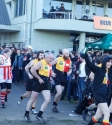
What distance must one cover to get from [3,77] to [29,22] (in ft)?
44.7

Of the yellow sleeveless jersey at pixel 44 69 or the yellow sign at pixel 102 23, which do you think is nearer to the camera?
the yellow sleeveless jersey at pixel 44 69

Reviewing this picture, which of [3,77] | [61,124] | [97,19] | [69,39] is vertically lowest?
[61,124]

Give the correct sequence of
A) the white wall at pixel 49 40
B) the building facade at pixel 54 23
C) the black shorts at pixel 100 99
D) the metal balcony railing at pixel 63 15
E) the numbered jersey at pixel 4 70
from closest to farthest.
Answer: the black shorts at pixel 100 99, the numbered jersey at pixel 4 70, the building facade at pixel 54 23, the metal balcony railing at pixel 63 15, the white wall at pixel 49 40

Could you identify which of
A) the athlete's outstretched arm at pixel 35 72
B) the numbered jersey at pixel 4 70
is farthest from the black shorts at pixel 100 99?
the numbered jersey at pixel 4 70

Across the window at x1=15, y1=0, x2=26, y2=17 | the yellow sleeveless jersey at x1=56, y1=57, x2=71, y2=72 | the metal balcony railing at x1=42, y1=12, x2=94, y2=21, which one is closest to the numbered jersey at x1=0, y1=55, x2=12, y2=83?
the yellow sleeveless jersey at x1=56, y1=57, x2=71, y2=72

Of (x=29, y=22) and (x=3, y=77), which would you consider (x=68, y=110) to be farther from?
(x=29, y=22)

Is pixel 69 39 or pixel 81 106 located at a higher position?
pixel 69 39

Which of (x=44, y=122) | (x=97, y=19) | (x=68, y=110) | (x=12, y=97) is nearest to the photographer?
(x=44, y=122)

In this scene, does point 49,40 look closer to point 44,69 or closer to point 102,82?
point 44,69

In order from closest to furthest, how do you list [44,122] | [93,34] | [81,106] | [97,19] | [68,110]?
[44,122] → [81,106] → [68,110] → [97,19] → [93,34]

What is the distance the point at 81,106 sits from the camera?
9.64 m

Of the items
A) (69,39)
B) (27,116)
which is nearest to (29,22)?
(69,39)

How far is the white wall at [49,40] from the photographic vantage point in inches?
889

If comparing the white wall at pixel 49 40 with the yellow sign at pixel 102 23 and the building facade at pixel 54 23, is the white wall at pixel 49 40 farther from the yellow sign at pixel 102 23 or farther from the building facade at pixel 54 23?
the yellow sign at pixel 102 23
